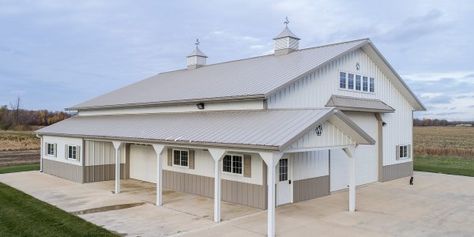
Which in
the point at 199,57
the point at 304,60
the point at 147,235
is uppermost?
the point at 199,57

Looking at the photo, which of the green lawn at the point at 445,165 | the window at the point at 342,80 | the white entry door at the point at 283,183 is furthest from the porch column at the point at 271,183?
the green lawn at the point at 445,165

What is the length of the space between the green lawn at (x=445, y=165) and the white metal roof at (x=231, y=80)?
35.7 feet

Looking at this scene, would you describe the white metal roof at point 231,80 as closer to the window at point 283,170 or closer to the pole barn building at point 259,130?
the pole barn building at point 259,130

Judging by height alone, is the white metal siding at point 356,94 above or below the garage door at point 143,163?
above

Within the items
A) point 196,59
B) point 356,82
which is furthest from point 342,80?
point 196,59

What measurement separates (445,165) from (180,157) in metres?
18.5

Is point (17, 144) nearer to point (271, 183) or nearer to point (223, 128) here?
point (223, 128)

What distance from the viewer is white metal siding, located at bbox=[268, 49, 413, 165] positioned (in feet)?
47.5

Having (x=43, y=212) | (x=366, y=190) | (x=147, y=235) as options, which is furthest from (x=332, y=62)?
(x=43, y=212)

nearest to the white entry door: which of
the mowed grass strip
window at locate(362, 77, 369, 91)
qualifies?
the mowed grass strip

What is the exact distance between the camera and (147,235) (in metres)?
9.95

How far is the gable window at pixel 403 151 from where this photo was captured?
2009 centimetres

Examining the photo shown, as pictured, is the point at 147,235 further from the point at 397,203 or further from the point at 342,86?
the point at 342,86

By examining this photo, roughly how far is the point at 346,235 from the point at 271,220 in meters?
1.96
